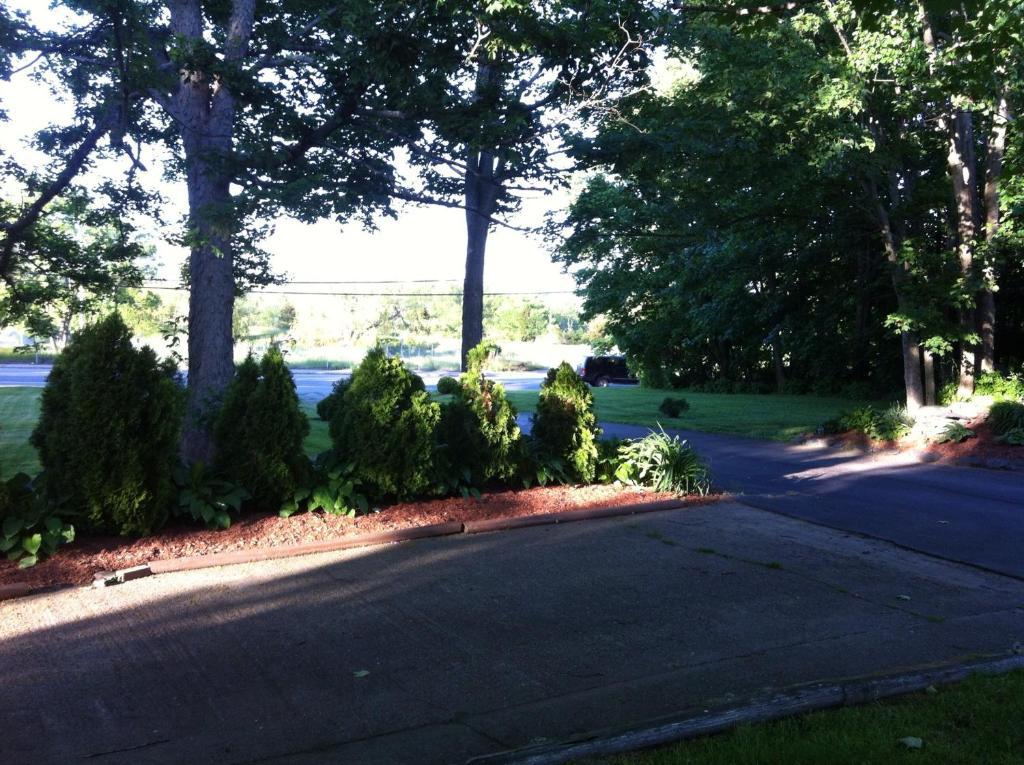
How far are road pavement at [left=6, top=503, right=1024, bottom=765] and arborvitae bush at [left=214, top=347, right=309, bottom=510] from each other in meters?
1.13

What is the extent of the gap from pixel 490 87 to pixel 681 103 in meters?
5.56

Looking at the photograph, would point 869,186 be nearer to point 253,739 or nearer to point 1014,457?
point 1014,457

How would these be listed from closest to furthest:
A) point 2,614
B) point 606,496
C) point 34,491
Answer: point 2,614 → point 34,491 → point 606,496

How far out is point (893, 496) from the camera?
11.5 m

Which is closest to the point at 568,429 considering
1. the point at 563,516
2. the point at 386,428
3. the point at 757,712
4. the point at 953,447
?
the point at 563,516

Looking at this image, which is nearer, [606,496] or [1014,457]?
[606,496]

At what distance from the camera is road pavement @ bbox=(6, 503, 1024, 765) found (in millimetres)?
4180

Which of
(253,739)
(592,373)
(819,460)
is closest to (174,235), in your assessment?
(253,739)

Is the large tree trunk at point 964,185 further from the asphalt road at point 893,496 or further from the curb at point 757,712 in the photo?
the curb at point 757,712

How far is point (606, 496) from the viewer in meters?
9.75

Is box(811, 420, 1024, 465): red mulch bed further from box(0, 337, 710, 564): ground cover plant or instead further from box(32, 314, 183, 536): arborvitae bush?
box(32, 314, 183, 536): arborvitae bush

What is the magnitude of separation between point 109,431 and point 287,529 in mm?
1699

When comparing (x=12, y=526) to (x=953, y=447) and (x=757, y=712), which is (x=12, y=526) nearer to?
(x=757, y=712)

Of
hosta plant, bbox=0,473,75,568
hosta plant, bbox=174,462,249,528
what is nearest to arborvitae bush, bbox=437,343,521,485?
hosta plant, bbox=174,462,249,528
